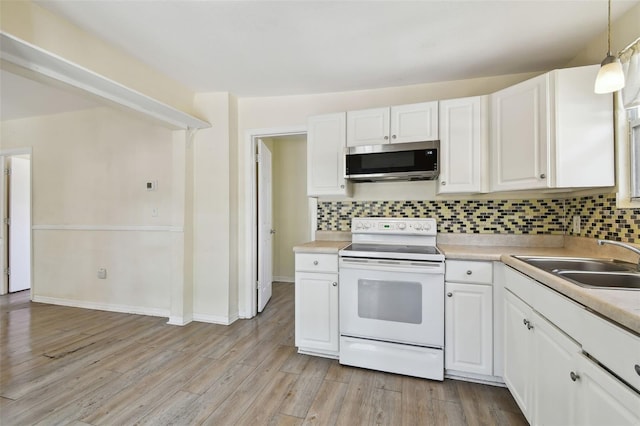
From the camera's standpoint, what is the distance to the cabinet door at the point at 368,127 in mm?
2314

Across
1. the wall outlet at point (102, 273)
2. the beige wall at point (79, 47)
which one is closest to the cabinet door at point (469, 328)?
the beige wall at point (79, 47)

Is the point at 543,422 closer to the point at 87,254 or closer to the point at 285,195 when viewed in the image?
the point at 285,195

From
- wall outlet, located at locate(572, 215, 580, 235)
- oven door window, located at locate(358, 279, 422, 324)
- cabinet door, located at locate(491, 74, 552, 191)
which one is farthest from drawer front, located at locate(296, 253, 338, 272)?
wall outlet, located at locate(572, 215, 580, 235)

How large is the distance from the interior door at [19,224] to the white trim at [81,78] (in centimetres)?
345

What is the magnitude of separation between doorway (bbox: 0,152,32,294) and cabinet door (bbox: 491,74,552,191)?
6113 millimetres

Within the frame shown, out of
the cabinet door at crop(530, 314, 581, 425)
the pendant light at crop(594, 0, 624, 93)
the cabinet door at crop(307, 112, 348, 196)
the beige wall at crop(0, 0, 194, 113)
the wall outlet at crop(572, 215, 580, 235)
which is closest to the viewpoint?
the cabinet door at crop(530, 314, 581, 425)

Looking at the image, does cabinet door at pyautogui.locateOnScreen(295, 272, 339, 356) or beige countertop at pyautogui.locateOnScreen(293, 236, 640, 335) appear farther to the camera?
cabinet door at pyautogui.locateOnScreen(295, 272, 339, 356)

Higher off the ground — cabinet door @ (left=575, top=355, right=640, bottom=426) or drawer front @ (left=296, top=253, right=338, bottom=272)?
drawer front @ (left=296, top=253, right=338, bottom=272)

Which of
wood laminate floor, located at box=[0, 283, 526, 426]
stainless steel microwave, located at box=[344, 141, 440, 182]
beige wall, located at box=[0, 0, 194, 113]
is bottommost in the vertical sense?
wood laminate floor, located at box=[0, 283, 526, 426]

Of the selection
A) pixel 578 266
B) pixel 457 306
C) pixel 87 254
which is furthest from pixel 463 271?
pixel 87 254

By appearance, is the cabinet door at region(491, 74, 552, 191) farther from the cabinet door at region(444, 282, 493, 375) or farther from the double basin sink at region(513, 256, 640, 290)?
the cabinet door at region(444, 282, 493, 375)

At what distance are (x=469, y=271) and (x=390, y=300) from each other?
0.58 meters

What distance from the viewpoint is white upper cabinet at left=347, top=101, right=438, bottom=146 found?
221cm

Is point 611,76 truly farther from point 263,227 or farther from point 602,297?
point 263,227
